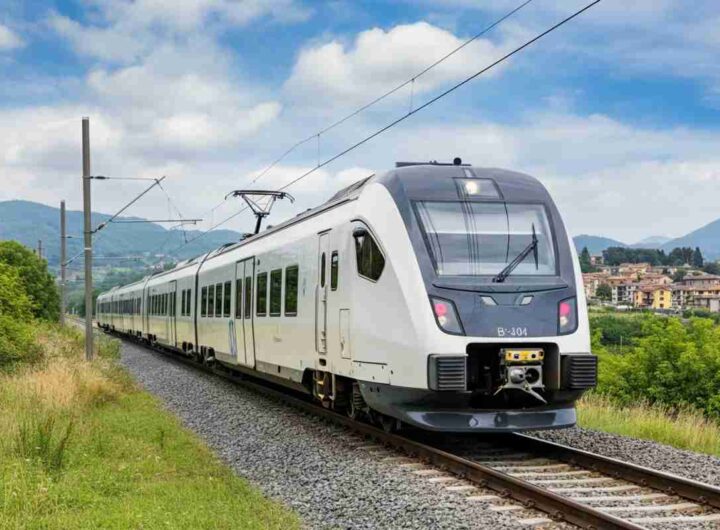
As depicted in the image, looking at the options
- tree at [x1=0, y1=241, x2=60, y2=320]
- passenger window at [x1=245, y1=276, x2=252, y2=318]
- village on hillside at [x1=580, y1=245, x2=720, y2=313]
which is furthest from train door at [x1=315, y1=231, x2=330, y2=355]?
village on hillside at [x1=580, y1=245, x2=720, y2=313]

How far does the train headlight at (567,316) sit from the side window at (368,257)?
6.79 ft

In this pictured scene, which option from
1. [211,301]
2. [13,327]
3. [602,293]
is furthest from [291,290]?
[602,293]

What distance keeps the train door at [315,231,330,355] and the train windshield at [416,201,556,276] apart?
8.39 ft

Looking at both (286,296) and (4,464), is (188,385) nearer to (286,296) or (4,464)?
(286,296)

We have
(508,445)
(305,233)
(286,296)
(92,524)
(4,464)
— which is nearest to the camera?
(92,524)

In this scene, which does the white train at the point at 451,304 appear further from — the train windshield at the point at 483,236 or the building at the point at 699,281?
the building at the point at 699,281

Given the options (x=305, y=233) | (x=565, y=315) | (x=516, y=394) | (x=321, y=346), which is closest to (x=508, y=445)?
(x=516, y=394)

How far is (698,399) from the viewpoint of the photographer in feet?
106

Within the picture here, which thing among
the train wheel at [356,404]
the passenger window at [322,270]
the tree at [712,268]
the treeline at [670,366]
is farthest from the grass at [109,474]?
the tree at [712,268]

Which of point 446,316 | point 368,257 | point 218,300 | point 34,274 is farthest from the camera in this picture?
point 34,274

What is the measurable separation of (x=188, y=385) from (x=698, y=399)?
64.3ft

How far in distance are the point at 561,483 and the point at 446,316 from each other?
2106 millimetres

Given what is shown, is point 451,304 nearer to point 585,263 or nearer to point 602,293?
point 585,263

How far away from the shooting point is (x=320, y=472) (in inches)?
382
